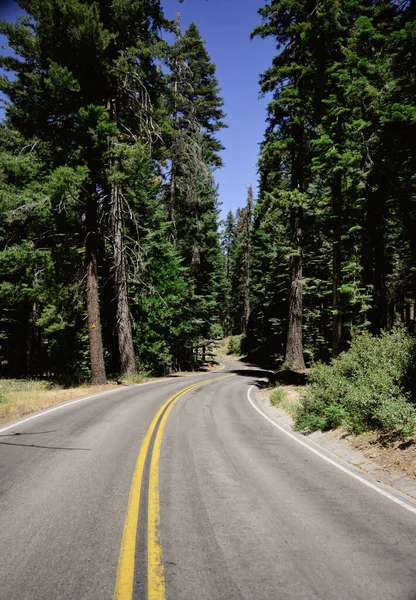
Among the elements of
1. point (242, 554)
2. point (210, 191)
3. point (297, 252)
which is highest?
point (210, 191)

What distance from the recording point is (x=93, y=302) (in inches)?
623

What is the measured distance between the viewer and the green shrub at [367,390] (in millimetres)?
6957

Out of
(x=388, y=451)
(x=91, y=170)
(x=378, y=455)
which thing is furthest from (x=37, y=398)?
(x=388, y=451)

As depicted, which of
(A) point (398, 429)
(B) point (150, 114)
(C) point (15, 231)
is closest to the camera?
(A) point (398, 429)

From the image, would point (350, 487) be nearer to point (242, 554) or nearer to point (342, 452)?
point (342, 452)

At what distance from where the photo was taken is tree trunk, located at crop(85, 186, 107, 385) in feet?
51.4

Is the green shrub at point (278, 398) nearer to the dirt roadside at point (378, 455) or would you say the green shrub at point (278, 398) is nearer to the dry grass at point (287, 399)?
the dry grass at point (287, 399)

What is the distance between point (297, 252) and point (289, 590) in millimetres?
15921

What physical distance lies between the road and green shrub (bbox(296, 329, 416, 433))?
1.66 metres

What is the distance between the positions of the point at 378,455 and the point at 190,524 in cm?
446

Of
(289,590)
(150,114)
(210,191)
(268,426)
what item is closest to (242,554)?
(289,590)

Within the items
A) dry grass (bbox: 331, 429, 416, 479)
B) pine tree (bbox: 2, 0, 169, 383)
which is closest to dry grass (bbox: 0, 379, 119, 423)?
pine tree (bbox: 2, 0, 169, 383)

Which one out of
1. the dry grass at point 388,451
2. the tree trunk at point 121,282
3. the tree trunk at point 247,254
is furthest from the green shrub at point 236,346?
the dry grass at point 388,451

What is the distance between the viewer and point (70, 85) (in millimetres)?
12750
